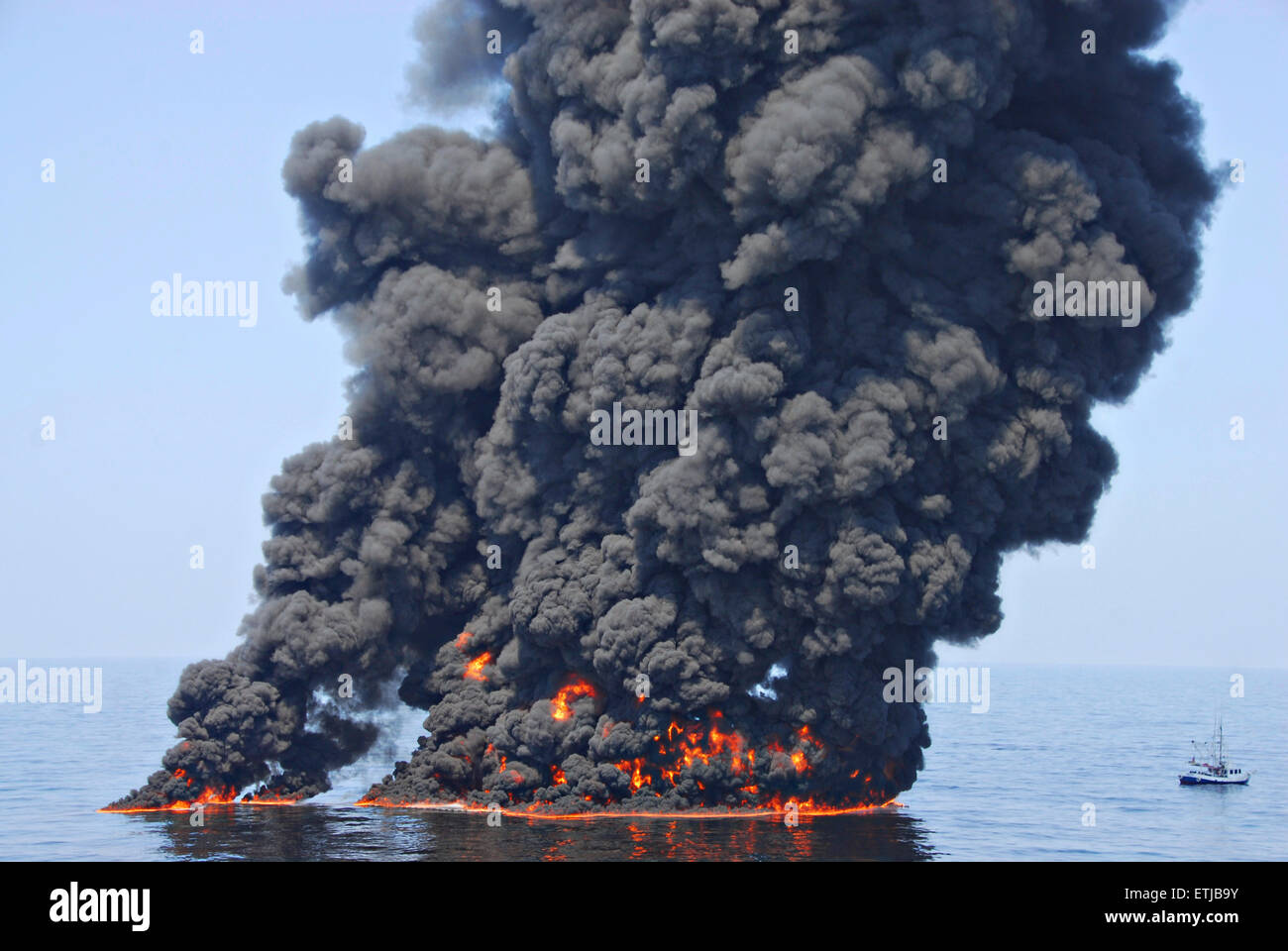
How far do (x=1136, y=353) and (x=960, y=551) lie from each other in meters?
11.6

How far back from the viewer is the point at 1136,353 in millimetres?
71562

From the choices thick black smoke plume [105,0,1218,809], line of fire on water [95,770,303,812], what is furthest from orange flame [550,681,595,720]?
line of fire on water [95,770,303,812]

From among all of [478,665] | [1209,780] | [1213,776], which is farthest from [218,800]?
[1213,776]

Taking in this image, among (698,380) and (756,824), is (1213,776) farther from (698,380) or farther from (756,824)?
(698,380)

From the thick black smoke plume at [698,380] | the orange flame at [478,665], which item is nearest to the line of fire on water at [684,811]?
the thick black smoke plume at [698,380]

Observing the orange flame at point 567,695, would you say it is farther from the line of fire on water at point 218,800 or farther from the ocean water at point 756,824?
the line of fire on water at point 218,800

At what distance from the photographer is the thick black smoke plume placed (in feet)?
218

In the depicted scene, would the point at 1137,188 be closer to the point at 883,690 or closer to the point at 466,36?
the point at 883,690

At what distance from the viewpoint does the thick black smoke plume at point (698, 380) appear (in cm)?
6638

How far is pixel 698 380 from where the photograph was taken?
227 feet

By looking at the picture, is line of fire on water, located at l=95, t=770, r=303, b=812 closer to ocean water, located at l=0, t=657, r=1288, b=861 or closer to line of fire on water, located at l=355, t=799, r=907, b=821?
ocean water, located at l=0, t=657, r=1288, b=861

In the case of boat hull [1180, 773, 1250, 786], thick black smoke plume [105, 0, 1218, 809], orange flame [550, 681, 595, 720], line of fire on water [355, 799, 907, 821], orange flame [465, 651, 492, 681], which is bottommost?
boat hull [1180, 773, 1250, 786]


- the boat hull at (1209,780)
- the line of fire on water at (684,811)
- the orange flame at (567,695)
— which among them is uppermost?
the orange flame at (567,695)

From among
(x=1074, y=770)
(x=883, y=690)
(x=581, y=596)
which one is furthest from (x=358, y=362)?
(x=1074, y=770)
